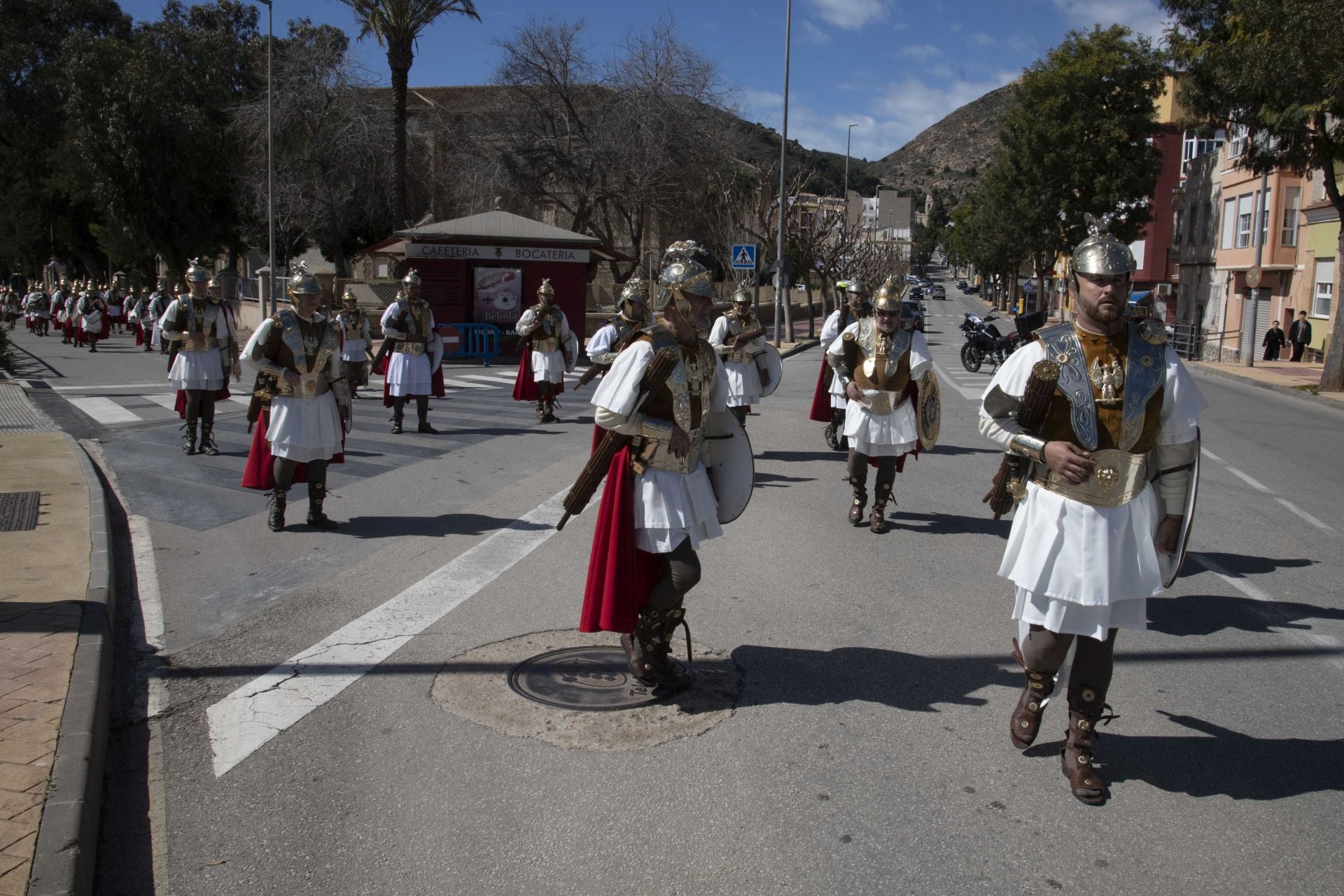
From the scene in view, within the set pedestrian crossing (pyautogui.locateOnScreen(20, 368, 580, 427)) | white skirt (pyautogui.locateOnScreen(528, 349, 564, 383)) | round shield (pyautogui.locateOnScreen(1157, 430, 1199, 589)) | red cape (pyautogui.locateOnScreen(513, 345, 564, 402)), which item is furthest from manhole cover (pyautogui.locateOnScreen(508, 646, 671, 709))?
red cape (pyautogui.locateOnScreen(513, 345, 564, 402))

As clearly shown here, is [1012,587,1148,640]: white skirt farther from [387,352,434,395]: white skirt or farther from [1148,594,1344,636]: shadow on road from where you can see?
[387,352,434,395]: white skirt

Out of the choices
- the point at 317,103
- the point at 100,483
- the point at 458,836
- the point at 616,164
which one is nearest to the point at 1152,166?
the point at 616,164

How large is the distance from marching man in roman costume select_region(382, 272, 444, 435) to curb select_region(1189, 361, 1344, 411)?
17.7 metres

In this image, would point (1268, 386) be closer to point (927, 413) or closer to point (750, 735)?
point (927, 413)

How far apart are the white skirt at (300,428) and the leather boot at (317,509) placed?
0.83 ft

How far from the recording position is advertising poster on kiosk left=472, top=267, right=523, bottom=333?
27.6 meters

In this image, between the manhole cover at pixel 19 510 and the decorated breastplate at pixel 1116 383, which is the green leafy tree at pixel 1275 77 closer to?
the decorated breastplate at pixel 1116 383

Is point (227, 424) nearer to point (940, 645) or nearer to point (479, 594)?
point (479, 594)

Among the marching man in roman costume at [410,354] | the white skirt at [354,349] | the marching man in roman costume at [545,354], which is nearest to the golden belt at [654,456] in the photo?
the marching man in roman costume at [410,354]

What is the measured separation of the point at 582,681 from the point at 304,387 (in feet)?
13.5

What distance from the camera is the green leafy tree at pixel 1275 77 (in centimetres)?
1941

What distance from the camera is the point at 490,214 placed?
2859 centimetres

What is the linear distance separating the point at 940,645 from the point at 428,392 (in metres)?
9.34

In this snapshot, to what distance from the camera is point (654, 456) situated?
4848 mm
